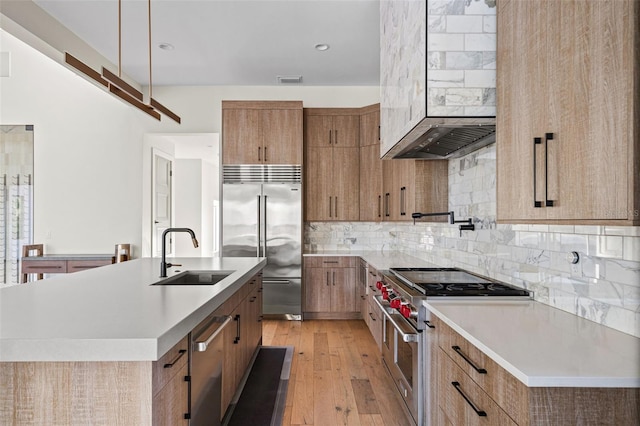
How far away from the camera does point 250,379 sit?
122 inches

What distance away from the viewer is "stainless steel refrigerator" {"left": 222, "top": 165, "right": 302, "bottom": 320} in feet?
16.1

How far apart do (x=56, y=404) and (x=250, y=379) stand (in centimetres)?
203

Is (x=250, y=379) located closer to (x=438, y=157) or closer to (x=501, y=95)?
(x=438, y=157)

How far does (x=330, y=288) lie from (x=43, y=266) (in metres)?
3.76

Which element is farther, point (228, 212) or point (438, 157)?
point (228, 212)

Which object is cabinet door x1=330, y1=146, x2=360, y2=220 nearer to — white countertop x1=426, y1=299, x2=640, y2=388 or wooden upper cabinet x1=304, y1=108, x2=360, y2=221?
wooden upper cabinet x1=304, y1=108, x2=360, y2=221

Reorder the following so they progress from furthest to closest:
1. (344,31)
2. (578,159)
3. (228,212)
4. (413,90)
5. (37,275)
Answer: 1. (37,275)
2. (228,212)
3. (344,31)
4. (413,90)
5. (578,159)

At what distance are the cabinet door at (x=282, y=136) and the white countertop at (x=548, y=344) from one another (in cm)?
343

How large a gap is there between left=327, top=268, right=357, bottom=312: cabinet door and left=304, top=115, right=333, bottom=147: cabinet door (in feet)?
5.54

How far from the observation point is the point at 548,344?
1294 mm

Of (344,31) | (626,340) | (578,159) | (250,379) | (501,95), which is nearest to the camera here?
(578,159)

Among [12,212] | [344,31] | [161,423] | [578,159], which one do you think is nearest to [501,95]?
[578,159]

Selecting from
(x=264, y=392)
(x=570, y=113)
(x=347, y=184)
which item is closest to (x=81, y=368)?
(x=570, y=113)

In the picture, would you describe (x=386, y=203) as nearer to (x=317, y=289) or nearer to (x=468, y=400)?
(x=317, y=289)
